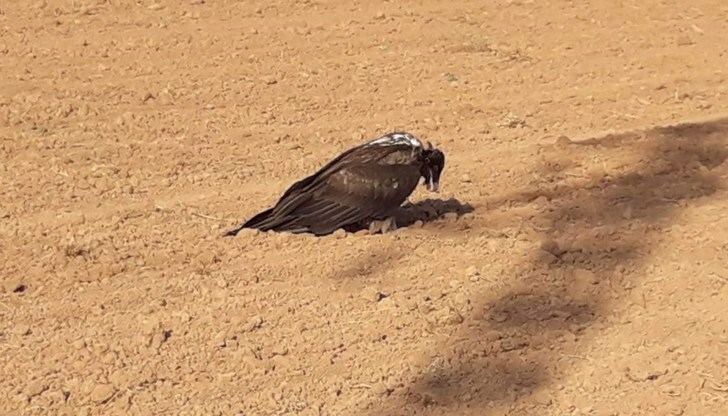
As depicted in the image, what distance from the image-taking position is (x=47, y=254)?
646 cm

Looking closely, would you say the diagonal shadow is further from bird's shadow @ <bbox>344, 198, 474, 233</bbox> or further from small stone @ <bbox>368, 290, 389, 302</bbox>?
small stone @ <bbox>368, 290, 389, 302</bbox>

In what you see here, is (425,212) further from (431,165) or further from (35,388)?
(35,388)

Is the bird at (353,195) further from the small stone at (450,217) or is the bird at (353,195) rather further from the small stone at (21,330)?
the small stone at (21,330)

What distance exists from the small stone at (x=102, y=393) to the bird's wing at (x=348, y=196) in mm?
1730

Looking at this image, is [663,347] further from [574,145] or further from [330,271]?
[574,145]

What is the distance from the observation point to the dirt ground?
530 cm

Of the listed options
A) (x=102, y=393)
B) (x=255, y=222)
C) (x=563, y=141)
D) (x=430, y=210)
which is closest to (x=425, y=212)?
(x=430, y=210)

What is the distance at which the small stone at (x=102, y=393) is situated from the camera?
5.13 metres

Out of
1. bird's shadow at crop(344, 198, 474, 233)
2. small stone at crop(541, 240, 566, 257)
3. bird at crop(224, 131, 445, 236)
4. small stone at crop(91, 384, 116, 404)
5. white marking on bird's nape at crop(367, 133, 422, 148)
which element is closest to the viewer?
small stone at crop(91, 384, 116, 404)

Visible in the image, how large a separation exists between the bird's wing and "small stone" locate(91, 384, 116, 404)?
1730mm

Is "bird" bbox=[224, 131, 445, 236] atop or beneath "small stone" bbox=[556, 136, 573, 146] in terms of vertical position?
atop

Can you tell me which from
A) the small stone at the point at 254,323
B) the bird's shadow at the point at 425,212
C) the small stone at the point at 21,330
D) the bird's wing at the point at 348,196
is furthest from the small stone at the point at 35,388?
the bird's shadow at the point at 425,212

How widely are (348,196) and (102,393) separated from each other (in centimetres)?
198

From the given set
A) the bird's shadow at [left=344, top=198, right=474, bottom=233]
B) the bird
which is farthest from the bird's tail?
the bird's shadow at [left=344, top=198, right=474, bottom=233]
